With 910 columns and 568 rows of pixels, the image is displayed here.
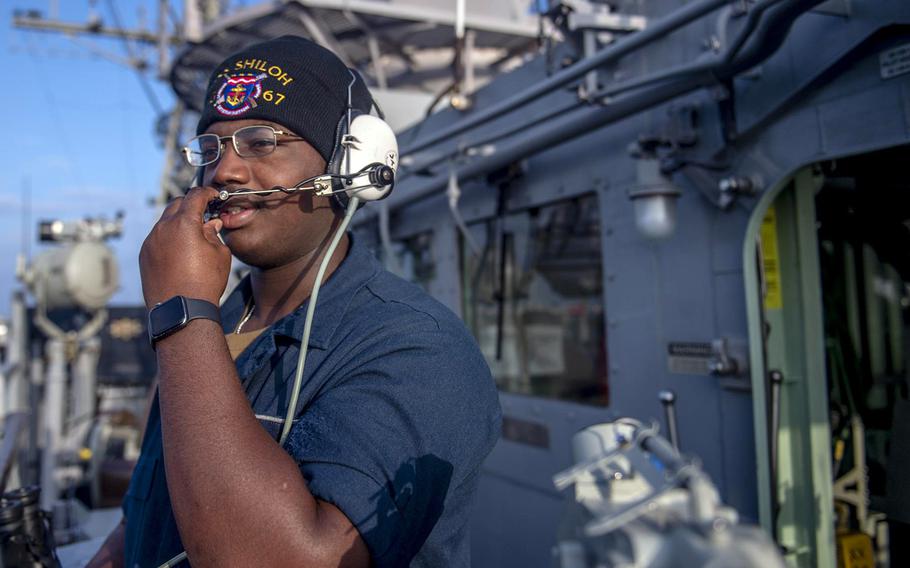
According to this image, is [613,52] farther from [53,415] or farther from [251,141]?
[53,415]

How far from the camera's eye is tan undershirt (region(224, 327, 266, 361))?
5.46ft

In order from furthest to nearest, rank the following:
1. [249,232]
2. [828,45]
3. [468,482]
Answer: [828,45], [249,232], [468,482]

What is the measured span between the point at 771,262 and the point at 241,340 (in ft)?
6.64

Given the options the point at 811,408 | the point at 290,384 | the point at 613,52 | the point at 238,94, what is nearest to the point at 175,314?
the point at 290,384

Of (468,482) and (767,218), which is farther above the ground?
(767,218)

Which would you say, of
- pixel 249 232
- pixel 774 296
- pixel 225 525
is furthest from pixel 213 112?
pixel 774 296

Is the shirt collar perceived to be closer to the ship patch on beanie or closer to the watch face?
the watch face

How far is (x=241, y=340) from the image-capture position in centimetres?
169

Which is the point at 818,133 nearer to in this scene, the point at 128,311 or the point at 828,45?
the point at 828,45

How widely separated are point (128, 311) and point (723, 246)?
951 cm

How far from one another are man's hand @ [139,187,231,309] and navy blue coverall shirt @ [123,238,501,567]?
0.71 feet

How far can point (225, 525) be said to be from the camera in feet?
3.52

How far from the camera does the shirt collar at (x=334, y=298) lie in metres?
1.43

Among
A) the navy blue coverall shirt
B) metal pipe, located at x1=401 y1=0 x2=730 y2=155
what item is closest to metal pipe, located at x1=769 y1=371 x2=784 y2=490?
metal pipe, located at x1=401 y1=0 x2=730 y2=155
